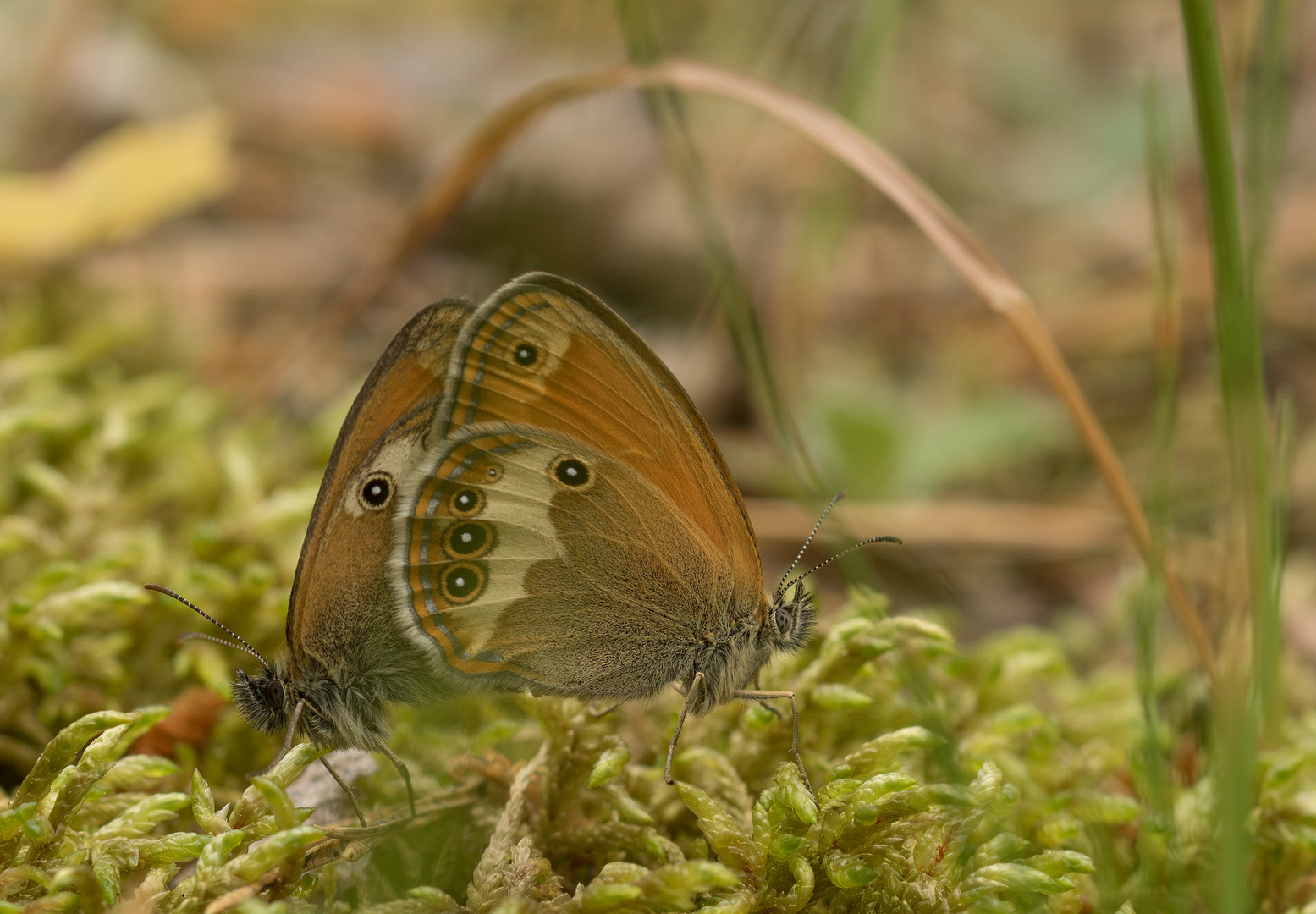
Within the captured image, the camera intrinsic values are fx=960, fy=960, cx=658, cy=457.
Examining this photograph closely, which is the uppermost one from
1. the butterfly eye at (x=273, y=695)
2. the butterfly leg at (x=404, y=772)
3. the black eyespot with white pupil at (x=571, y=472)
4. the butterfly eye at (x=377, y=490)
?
the black eyespot with white pupil at (x=571, y=472)

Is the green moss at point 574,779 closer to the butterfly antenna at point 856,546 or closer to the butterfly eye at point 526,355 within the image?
the butterfly antenna at point 856,546

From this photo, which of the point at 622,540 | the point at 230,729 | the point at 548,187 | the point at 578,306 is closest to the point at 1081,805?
the point at 622,540

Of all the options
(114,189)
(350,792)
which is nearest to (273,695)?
(350,792)

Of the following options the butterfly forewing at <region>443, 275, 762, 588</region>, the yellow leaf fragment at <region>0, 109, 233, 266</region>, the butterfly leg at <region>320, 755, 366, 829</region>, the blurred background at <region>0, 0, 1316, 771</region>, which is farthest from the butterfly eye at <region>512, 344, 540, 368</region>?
the yellow leaf fragment at <region>0, 109, 233, 266</region>

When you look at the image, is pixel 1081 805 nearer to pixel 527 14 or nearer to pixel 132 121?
pixel 527 14

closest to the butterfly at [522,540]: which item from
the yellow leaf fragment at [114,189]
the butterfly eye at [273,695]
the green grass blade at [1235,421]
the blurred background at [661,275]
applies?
the butterfly eye at [273,695]

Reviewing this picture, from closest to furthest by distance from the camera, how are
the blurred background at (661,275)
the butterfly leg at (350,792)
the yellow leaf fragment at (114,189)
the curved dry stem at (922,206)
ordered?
the butterfly leg at (350,792) < the curved dry stem at (922,206) < the blurred background at (661,275) < the yellow leaf fragment at (114,189)

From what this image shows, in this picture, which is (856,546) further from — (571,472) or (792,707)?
(571,472)
